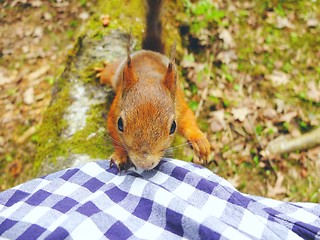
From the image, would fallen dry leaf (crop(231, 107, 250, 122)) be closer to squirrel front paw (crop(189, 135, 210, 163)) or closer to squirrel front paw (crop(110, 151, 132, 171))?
squirrel front paw (crop(189, 135, 210, 163))

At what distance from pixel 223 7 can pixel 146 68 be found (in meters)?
2.31

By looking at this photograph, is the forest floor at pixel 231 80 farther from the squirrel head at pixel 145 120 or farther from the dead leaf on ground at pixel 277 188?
the squirrel head at pixel 145 120

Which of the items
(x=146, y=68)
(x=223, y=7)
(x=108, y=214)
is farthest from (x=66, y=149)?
(x=223, y=7)

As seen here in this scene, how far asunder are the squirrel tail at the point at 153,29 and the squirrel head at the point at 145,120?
1.05m

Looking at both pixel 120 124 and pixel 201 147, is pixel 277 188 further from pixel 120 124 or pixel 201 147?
pixel 120 124

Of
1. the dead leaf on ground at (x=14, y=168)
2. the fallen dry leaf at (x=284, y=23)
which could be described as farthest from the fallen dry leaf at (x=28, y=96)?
the fallen dry leaf at (x=284, y=23)

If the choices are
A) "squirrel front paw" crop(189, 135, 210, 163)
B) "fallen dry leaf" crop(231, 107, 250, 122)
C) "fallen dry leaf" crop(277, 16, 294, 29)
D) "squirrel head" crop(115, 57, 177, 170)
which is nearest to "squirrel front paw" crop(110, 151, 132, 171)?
"squirrel head" crop(115, 57, 177, 170)

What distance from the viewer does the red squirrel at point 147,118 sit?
2107 mm

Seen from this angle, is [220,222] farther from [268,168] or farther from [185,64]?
[185,64]

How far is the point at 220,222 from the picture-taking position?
1.81 meters

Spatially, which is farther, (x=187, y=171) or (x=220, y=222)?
(x=187, y=171)

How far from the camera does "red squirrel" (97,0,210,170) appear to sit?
6.91 feet

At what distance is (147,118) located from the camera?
2127 millimetres

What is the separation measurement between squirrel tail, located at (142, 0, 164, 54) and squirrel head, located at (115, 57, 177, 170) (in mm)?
1054
